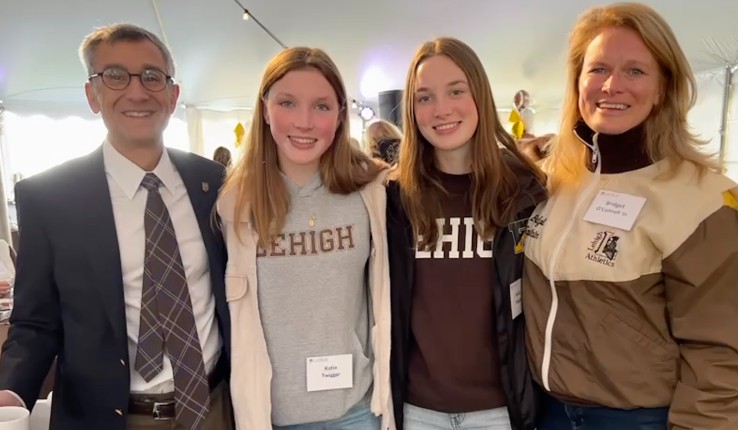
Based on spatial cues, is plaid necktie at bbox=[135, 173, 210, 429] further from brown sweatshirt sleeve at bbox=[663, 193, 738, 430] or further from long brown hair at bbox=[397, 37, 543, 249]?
brown sweatshirt sleeve at bbox=[663, 193, 738, 430]

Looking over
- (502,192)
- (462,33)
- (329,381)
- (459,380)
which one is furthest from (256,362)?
(462,33)

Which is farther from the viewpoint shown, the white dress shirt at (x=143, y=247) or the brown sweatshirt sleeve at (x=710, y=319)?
the white dress shirt at (x=143, y=247)

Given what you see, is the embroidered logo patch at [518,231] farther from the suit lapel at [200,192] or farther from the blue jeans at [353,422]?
the suit lapel at [200,192]

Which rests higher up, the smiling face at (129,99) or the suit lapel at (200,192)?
the smiling face at (129,99)

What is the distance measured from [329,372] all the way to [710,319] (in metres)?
0.90

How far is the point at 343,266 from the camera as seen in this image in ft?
4.69

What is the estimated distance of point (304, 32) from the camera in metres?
5.78

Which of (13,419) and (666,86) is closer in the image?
(13,419)

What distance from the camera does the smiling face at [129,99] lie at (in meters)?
1.37

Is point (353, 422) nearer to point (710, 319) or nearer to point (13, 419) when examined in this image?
point (13, 419)

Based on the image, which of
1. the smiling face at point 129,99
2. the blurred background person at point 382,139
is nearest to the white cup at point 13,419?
the smiling face at point 129,99

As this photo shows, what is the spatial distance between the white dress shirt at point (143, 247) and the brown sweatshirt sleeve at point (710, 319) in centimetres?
114

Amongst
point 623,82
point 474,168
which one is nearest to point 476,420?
point 474,168

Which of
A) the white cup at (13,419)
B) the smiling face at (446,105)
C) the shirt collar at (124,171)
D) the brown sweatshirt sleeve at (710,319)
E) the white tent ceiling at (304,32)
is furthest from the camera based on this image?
the white tent ceiling at (304,32)
